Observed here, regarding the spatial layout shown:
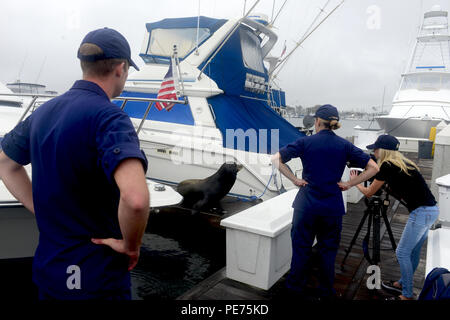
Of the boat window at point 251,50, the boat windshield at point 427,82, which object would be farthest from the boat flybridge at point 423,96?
the boat window at point 251,50

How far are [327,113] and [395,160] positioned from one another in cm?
82

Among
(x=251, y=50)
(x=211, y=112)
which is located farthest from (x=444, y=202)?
(x=251, y=50)

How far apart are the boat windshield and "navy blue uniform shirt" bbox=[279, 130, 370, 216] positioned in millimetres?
23264

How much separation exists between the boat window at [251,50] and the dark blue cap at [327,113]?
6.53m

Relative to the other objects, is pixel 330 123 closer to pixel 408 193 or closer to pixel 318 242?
pixel 408 193

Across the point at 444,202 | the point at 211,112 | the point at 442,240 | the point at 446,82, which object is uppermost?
the point at 446,82

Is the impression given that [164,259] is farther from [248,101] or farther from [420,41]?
[420,41]

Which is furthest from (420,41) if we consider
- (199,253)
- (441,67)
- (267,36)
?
(199,253)

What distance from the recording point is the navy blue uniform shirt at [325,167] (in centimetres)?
316

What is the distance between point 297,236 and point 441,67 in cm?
2495

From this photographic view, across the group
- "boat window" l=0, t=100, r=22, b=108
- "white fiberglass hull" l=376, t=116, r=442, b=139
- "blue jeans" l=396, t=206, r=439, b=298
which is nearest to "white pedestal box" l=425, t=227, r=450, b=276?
"blue jeans" l=396, t=206, r=439, b=298

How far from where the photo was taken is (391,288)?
3840 mm

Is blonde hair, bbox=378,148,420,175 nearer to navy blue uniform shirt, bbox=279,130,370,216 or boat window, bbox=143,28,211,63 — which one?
navy blue uniform shirt, bbox=279,130,370,216

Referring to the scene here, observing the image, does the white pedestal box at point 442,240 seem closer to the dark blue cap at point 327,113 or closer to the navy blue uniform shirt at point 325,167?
the navy blue uniform shirt at point 325,167
